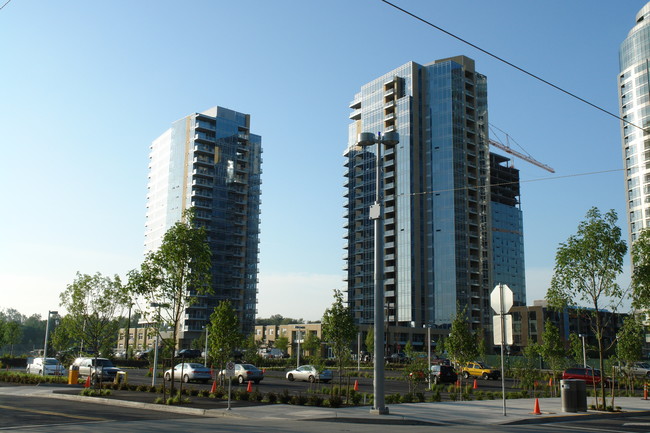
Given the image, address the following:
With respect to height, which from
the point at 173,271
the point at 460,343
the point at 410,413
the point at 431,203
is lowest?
the point at 410,413

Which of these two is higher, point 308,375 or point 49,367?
point 49,367

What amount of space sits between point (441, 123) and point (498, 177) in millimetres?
69162

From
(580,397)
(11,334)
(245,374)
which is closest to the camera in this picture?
(580,397)

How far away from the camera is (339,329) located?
27750 mm

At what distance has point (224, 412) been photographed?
21.3 m

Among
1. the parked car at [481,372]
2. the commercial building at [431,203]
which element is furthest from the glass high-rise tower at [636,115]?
the parked car at [481,372]

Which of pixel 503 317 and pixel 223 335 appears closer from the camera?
pixel 503 317

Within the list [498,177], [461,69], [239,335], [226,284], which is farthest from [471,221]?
[239,335]

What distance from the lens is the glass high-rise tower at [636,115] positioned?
133 metres

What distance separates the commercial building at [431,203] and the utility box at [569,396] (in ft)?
315

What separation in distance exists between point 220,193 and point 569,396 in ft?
395

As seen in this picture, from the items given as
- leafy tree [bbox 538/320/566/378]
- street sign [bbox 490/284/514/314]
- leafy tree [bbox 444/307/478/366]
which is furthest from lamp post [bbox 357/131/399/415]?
leafy tree [bbox 538/320/566/378]

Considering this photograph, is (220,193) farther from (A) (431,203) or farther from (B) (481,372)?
(B) (481,372)

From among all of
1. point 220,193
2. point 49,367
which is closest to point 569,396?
point 49,367
